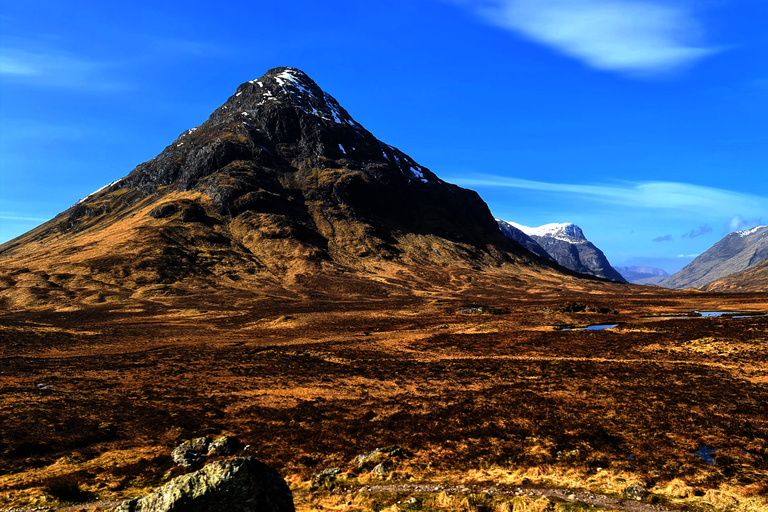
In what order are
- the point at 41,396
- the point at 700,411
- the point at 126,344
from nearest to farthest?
1. the point at 700,411
2. the point at 41,396
3. the point at 126,344

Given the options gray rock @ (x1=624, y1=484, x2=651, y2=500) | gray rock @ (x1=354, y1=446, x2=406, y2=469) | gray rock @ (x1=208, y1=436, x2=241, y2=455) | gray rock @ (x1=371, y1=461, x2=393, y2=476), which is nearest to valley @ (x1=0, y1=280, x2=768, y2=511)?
gray rock @ (x1=371, y1=461, x2=393, y2=476)

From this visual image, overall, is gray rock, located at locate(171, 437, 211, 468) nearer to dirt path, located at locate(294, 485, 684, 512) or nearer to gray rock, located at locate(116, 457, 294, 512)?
Answer: dirt path, located at locate(294, 485, 684, 512)

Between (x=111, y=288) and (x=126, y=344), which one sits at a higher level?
(x=111, y=288)

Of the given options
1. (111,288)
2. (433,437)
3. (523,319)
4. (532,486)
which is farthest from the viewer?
(111,288)

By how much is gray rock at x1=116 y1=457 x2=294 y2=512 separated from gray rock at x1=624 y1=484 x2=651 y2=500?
13067 mm

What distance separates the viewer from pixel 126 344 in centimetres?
6294

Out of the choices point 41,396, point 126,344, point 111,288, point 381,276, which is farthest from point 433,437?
point 381,276

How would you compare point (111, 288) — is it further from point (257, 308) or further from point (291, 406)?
point (291, 406)

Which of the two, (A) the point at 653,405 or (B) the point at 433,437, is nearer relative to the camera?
(B) the point at 433,437

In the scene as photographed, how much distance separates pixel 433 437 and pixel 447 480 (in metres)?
5.36

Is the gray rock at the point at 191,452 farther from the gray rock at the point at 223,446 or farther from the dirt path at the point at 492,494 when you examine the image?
the dirt path at the point at 492,494

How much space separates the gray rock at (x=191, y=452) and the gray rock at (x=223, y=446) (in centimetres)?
41

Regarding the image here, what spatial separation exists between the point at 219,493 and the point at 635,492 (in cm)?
1516

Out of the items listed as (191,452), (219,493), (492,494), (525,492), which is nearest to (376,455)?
(492,494)
